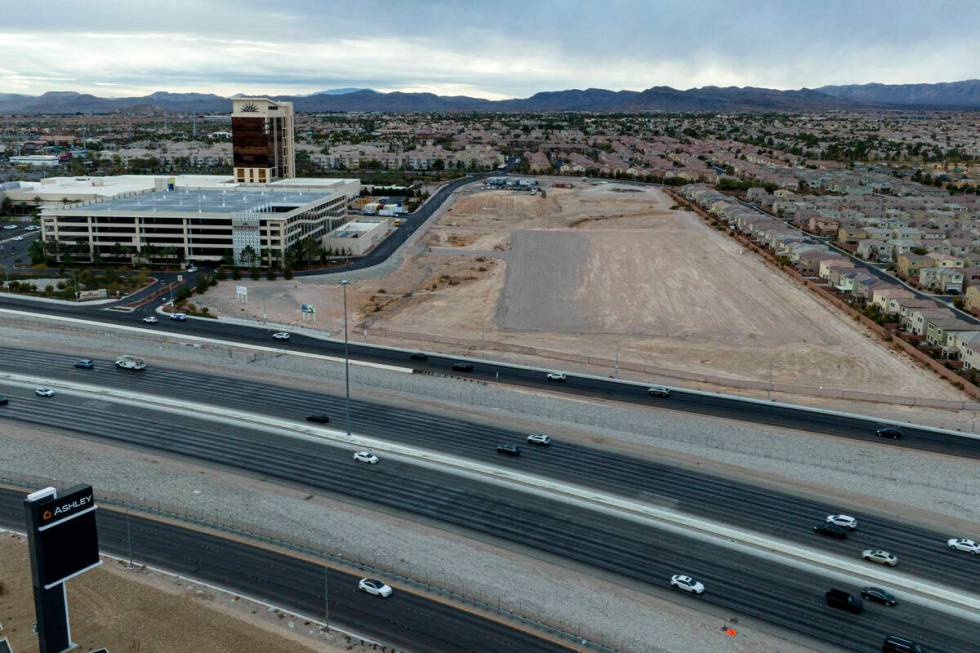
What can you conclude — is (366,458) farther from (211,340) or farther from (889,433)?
(889,433)

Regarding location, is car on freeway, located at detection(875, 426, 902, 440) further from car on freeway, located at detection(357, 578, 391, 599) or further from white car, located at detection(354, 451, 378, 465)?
car on freeway, located at detection(357, 578, 391, 599)

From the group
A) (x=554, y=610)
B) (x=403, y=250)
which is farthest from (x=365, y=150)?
(x=554, y=610)

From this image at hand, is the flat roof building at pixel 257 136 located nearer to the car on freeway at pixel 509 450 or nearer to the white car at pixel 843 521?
the car on freeway at pixel 509 450

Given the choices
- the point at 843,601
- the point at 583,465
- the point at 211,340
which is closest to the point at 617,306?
the point at 211,340

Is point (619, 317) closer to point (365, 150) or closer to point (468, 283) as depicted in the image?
point (468, 283)

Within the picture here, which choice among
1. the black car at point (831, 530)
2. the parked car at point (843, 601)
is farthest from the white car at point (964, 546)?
the parked car at point (843, 601)
